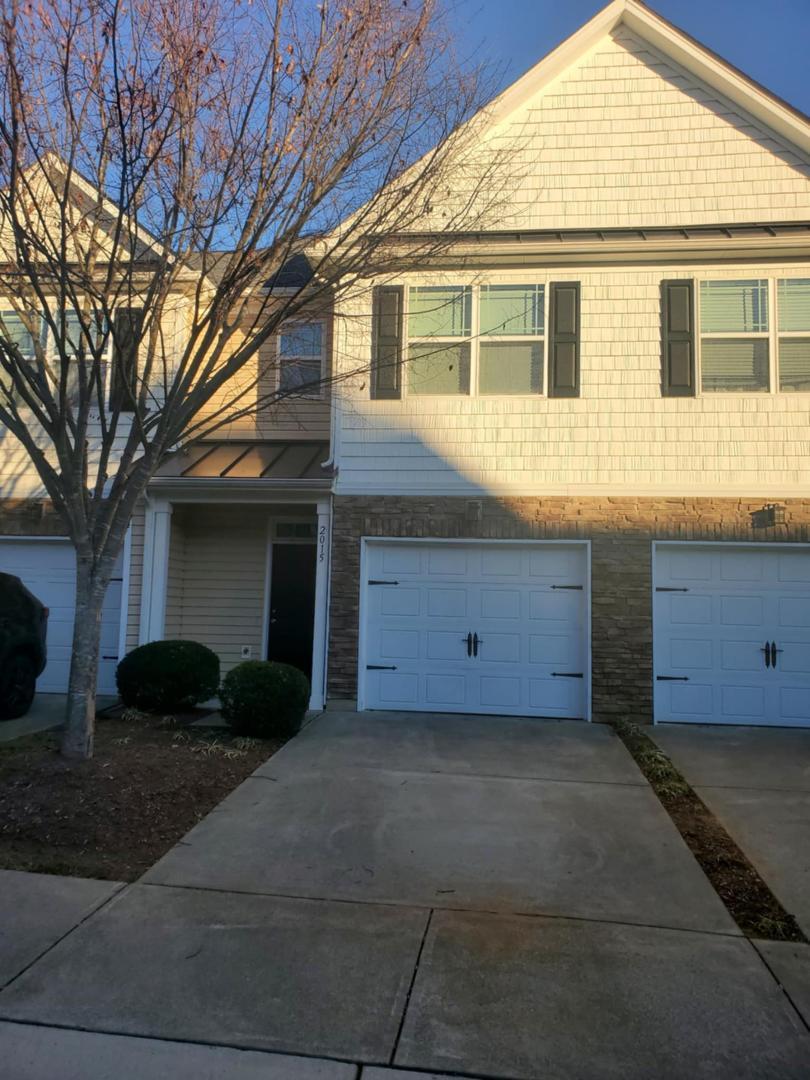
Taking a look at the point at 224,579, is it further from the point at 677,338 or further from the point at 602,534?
the point at 677,338

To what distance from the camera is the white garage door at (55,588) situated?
10180mm

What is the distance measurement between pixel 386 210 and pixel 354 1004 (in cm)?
631

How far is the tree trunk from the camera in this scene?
628 cm

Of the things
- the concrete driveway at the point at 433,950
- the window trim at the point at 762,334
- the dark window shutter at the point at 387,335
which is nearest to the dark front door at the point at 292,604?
the dark window shutter at the point at 387,335

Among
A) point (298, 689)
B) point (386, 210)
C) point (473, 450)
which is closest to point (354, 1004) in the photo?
point (298, 689)

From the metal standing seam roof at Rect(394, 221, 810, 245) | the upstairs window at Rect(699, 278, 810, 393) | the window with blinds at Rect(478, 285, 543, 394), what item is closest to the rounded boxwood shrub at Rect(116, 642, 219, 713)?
the window with blinds at Rect(478, 285, 543, 394)

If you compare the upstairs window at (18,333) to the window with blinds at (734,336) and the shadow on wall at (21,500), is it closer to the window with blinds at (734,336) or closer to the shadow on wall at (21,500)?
the shadow on wall at (21,500)

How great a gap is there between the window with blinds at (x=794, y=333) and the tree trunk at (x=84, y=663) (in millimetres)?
7959

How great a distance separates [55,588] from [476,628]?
19.0ft

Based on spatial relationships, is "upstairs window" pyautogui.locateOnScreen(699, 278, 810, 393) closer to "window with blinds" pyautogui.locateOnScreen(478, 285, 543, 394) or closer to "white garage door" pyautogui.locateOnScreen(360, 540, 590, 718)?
"window with blinds" pyautogui.locateOnScreen(478, 285, 543, 394)

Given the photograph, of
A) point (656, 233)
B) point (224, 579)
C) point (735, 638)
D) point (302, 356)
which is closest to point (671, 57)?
point (656, 233)

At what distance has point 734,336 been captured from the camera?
29.9ft

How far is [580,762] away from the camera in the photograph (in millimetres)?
7180

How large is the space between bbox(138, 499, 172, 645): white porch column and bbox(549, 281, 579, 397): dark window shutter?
5.29 m
